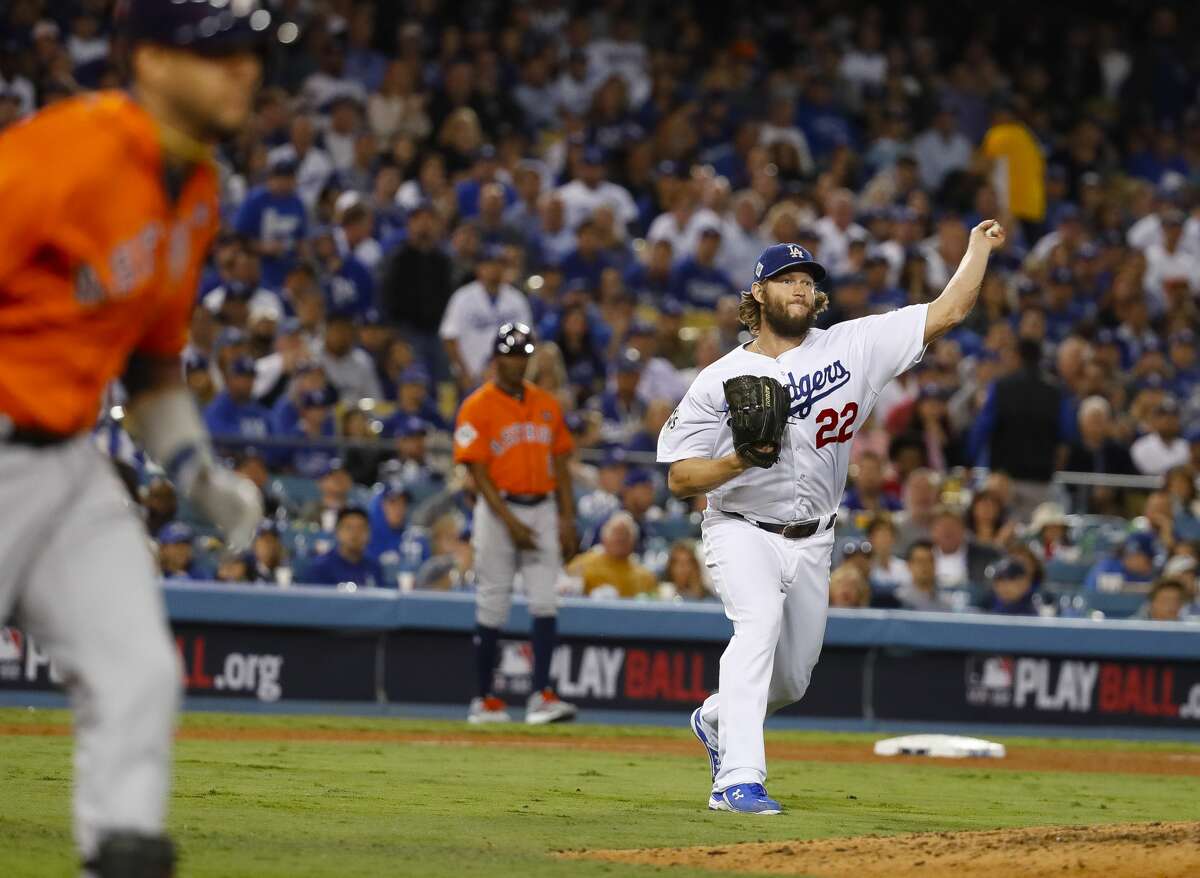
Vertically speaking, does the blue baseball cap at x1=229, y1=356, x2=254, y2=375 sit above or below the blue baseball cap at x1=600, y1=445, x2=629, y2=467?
above

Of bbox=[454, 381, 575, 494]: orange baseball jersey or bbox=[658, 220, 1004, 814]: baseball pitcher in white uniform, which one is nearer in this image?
bbox=[658, 220, 1004, 814]: baseball pitcher in white uniform

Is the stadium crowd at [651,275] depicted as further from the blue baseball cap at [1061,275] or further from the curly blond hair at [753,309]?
the curly blond hair at [753,309]

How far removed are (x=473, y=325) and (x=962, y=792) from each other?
704 cm

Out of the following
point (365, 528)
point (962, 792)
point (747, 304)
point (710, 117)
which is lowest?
point (962, 792)

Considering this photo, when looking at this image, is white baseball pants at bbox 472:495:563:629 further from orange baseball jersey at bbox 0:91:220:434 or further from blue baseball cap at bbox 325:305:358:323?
orange baseball jersey at bbox 0:91:220:434

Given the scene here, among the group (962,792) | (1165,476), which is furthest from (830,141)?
(962,792)

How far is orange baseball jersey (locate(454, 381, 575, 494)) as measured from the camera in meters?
10.7

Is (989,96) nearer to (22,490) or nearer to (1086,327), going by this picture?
(1086,327)

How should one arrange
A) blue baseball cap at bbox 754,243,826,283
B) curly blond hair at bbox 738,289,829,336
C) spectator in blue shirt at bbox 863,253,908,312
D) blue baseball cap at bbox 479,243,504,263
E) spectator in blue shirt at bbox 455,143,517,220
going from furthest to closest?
spectator in blue shirt at bbox 863,253,908,312 → spectator in blue shirt at bbox 455,143,517,220 → blue baseball cap at bbox 479,243,504,263 → curly blond hair at bbox 738,289,829,336 → blue baseball cap at bbox 754,243,826,283

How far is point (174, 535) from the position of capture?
37.5 ft

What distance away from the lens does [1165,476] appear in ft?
47.8

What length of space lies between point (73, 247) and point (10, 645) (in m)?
8.02

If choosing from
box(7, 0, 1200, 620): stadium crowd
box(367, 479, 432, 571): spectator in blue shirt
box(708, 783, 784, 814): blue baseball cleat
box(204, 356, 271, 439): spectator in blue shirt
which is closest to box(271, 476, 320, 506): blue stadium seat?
box(7, 0, 1200, 620): stadium crowd

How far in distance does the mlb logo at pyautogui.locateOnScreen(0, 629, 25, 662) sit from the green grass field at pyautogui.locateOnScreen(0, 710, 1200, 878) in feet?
2.37
